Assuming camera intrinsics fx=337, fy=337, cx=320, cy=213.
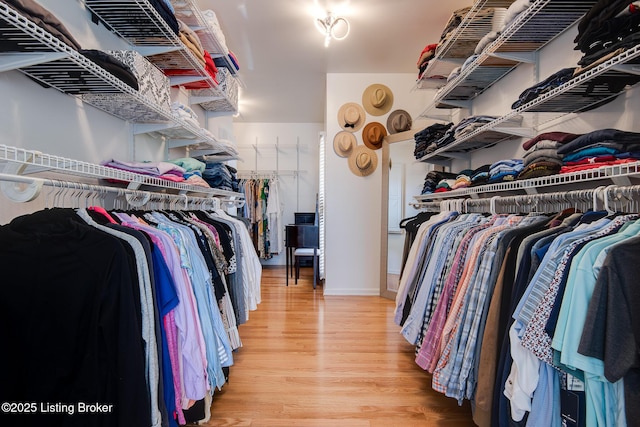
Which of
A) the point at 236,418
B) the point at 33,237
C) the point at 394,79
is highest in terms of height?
the point at 394,79

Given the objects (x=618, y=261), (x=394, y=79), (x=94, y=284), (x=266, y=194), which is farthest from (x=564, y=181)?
(x=266, y=194)

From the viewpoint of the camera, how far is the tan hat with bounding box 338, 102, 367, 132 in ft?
13.3

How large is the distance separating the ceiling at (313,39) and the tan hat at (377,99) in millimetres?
203

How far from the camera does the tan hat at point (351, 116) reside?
405 cm

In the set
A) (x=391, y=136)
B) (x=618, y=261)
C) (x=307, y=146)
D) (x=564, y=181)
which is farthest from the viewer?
(x=307, y=146)

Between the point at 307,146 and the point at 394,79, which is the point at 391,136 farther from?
the point at 307,146

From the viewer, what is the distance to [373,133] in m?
4.11

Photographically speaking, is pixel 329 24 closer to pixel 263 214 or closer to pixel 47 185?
pixel 47 185

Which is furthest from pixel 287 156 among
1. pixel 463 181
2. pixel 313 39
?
pixel 463 181

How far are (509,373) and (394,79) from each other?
12.1 feet

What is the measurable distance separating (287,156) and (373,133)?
95.1 inches

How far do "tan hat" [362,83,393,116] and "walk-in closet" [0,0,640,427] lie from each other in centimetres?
74

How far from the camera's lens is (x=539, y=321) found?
98cm

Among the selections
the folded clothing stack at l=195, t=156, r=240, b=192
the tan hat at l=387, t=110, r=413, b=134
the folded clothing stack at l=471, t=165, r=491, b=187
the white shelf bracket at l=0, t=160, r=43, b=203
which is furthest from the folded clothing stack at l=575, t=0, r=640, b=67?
the tan hat at l=387, t=110, r=413, b=134
